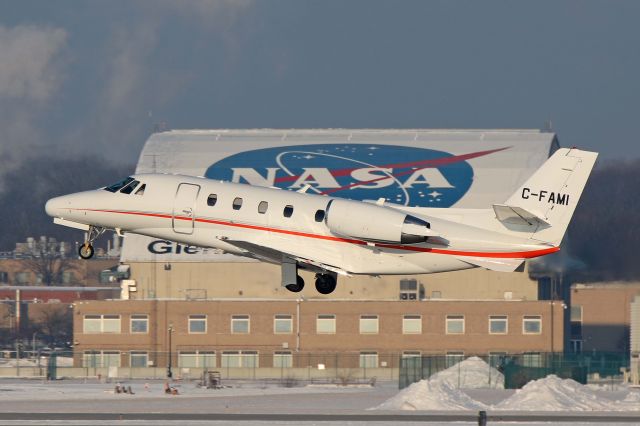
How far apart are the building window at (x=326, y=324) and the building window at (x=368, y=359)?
2468mm

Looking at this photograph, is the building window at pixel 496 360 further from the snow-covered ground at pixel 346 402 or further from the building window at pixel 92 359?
the building window at pixel 92 359

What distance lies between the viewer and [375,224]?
52312 mm

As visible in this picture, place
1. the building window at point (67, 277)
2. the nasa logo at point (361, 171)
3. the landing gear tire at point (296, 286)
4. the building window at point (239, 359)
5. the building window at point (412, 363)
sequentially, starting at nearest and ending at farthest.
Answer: the landing gear tire at point (296, 286), the building window at point (412, 363), the nasa logo at point (361, 171), the building window at point (239, 359), the building window at point (67, 277)

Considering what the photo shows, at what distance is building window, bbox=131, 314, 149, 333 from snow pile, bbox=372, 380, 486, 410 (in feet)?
115

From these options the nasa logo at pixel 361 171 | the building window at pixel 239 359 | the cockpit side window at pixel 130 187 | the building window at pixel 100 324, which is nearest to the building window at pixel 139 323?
the building window at pixel 100 324

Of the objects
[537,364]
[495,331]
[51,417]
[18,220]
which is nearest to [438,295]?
[495,331]

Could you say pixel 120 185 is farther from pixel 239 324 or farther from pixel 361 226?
pixel 239 324

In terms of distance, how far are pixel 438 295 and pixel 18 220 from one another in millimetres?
71390

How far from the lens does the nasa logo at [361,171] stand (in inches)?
4035

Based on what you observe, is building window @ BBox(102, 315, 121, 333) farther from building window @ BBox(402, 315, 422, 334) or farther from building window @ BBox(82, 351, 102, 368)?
building window @ BBox(402, 315, 422, 334)

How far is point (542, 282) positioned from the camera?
339 ft

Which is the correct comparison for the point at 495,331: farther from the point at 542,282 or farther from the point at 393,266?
the point at 393,266

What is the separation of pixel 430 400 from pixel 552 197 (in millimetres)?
20432

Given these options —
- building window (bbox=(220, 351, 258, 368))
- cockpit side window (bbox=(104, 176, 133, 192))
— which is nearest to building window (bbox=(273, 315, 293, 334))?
building window (bbox=(220, 351, 258, 368))
